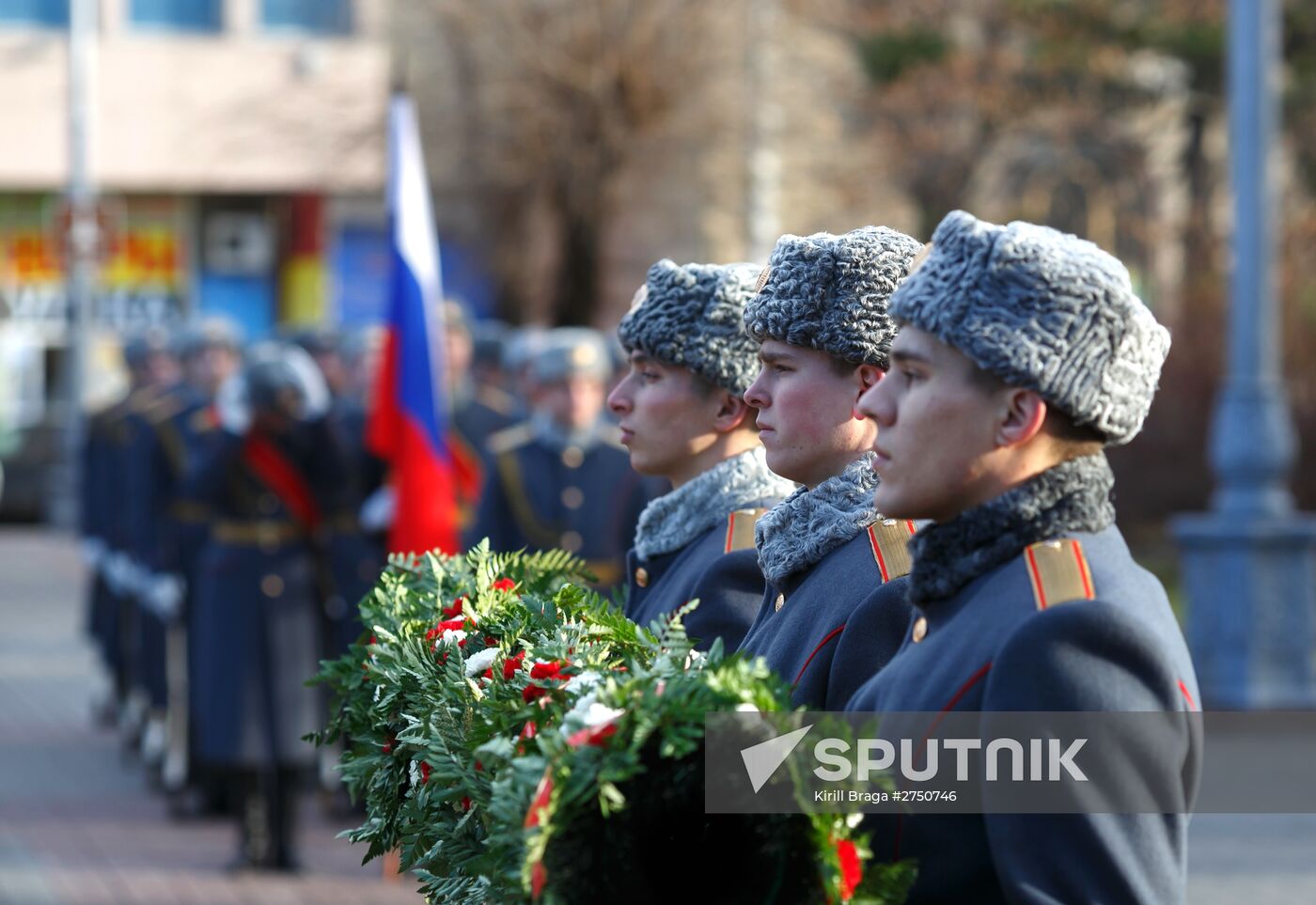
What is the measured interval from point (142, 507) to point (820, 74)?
1687cm

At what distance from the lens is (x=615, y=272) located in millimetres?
28375

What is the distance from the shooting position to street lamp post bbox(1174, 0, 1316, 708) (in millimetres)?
10555

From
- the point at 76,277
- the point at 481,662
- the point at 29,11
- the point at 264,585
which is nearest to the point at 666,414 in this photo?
the point at 481,662

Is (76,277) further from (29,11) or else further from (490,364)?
(490,364)

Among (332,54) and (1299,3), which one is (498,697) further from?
(332,54)

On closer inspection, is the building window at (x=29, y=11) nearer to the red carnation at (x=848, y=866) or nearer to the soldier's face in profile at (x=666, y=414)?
the soldier's face in profile at (x=666, y=414)

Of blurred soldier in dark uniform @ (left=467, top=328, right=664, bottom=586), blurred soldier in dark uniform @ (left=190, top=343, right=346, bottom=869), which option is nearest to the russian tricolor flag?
blurred soldier in dark uniform @ (left=467, top=328, right=664, bottom=586)

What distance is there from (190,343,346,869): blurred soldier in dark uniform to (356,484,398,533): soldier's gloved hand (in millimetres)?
597

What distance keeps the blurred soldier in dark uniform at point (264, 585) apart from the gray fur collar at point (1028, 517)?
6112 millimetres

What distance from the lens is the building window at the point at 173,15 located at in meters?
28.7

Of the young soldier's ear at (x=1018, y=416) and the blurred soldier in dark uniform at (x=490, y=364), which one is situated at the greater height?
the young soldier's ear at (x=1018, y=416)

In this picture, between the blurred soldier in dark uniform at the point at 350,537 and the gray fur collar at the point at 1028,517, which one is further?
the blurred soldier in dark uniform at the point at 350,537

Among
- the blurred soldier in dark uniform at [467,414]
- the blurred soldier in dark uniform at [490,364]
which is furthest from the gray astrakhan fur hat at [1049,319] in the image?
the blurred soldier in dark uniform at [490,364]

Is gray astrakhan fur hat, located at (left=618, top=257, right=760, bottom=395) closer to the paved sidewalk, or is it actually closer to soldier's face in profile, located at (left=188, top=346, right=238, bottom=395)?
the paved sidewalk
